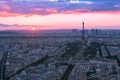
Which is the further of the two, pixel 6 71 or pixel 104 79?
pixel 6 71

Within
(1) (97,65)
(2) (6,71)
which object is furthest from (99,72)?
(2) (6,71)

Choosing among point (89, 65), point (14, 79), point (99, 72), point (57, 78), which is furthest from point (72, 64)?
point (14, 79)

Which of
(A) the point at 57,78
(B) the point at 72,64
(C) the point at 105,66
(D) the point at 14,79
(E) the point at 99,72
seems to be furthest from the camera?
Result: (B) the point at 72,64

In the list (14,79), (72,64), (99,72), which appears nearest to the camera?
(14,79)

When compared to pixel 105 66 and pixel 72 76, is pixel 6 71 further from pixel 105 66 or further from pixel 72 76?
pixel 105 66

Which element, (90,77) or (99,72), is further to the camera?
(99,72)

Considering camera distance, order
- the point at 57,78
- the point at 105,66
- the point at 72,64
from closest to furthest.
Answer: the point at 57,78, the point at 105,66, the point at 72,64

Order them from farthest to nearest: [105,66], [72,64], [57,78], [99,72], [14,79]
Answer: [72,64], [105,66], [99,72], [57,78], [14,79]

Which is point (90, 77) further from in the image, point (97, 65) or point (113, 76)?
point (97, 65)
